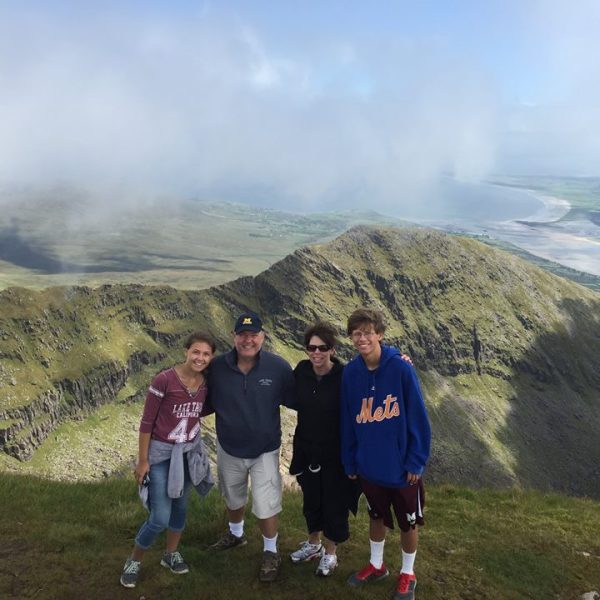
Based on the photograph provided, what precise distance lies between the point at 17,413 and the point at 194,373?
133m

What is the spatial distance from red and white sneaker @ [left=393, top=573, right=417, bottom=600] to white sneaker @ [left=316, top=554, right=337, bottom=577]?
55.0 inches

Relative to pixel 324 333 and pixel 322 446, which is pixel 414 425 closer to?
pixel 322 446

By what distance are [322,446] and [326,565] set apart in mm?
2589

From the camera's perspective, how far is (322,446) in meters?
10.5

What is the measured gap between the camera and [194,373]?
10367mm

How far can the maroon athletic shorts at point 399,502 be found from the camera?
9.98 m

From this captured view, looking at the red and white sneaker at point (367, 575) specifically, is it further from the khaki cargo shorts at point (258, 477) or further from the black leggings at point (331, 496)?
the khaki cargo shorts at point (258, 477)

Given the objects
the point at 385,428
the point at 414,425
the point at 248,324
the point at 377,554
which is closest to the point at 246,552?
the point at 377,554

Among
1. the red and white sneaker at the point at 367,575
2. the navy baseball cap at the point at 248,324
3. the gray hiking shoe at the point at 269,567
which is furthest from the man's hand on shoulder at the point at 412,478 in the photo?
the navy baseball cap at the point at 248,324

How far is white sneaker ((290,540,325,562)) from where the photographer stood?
11250 millimetres

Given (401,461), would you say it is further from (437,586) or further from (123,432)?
(123,432)

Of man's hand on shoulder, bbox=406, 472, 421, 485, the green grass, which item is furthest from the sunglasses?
the green grass

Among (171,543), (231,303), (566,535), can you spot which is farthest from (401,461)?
(231,303)

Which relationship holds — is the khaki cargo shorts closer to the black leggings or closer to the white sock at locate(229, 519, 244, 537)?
the black leggings
